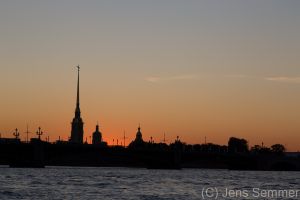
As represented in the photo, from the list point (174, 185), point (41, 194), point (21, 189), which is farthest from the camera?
point (174, 185)

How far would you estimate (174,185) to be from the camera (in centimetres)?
12738

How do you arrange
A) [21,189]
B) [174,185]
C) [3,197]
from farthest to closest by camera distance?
[174,185] → [21,189] → [3,197]

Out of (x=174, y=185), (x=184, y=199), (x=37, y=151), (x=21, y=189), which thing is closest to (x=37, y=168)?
(x=37, y=151)

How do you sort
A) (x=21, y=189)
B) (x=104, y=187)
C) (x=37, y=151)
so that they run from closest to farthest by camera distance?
(x=21, y=189), (x=104, y=187), (x=37, y=151)

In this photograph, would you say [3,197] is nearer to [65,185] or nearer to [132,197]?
[132,197]

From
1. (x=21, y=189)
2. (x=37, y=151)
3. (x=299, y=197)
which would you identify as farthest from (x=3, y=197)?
(x=37, y=151)

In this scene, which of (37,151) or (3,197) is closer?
(3,197)

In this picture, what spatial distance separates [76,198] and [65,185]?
23695 mm

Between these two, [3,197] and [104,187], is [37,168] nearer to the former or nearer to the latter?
[104,187]

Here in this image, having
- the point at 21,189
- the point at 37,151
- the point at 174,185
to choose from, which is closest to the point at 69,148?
the point at 37,151

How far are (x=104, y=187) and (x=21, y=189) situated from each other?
1344 centimetres

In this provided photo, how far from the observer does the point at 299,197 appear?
344ft

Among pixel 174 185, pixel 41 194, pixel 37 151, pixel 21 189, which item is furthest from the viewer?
pixel 37 151

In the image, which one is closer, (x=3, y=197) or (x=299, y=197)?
(x=3, y=197)
